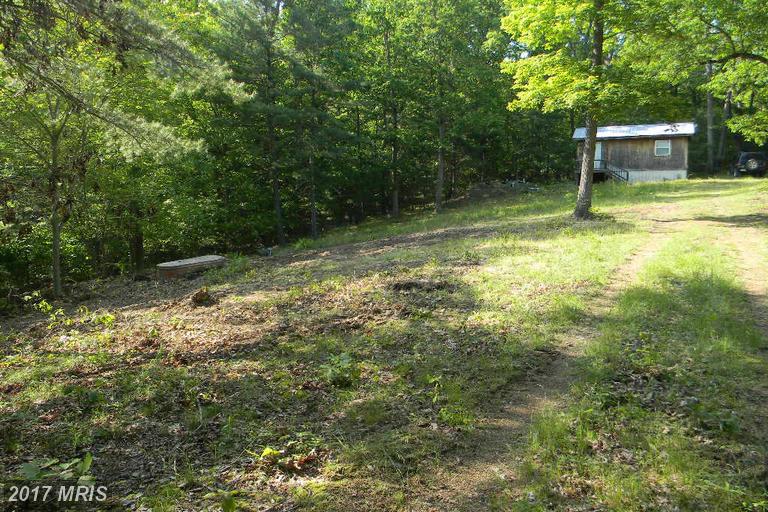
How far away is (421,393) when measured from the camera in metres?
5.29

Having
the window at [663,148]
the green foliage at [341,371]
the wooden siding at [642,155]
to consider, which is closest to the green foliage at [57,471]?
the green foliage at [341,371]

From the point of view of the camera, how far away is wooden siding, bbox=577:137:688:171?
3209cm

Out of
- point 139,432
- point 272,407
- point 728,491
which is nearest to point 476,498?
point 728,491

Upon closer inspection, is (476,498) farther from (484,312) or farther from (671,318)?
(671,318)

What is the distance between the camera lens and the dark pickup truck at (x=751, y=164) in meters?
32.0

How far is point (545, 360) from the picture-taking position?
596 centimetres

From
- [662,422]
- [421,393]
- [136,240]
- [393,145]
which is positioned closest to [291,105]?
[393,145]

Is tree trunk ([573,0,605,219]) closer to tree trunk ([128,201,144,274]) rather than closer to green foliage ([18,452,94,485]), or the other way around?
green foliage ([18,452,94,485])

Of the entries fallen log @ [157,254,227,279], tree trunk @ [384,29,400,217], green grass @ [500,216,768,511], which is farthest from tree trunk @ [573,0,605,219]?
tree trunk @ [384,29,400,217]

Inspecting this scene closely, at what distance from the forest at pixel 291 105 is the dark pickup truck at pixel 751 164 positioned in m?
2.92

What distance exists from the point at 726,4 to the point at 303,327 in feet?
45.2

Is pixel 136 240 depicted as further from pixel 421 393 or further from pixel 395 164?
pixel 421 393

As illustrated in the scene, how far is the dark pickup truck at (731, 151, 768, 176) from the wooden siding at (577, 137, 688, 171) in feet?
13.2

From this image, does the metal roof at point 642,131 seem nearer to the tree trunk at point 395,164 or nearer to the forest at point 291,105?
the forest at point 291,105
